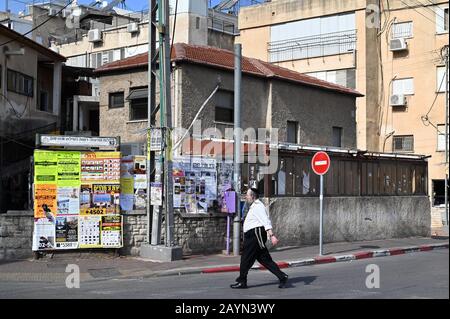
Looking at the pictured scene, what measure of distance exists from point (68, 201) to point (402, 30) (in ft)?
97.0

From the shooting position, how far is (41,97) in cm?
2794

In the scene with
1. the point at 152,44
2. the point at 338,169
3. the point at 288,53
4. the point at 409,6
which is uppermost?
the point at 409,6

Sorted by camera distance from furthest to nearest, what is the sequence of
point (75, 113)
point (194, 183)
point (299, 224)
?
point (75, 113) < point (299, 224) < point (194, 183)

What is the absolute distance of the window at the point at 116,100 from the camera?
79.5 ft

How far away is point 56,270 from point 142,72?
36.9ft

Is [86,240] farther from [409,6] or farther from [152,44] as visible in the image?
[409,6]

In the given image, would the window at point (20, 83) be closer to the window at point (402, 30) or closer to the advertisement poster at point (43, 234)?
the advertisement poster at point (43, 234)

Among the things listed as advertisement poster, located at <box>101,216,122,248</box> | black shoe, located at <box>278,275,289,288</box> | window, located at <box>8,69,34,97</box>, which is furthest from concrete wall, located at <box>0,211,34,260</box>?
window, located at <box>8,69,34,97</box>

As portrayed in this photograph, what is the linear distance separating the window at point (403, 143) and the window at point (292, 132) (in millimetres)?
15403

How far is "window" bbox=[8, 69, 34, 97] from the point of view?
947 inches

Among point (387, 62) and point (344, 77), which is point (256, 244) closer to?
point (344, 77)

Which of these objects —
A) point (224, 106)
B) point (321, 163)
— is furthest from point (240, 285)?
point (224, 106)

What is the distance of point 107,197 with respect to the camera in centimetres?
1588
